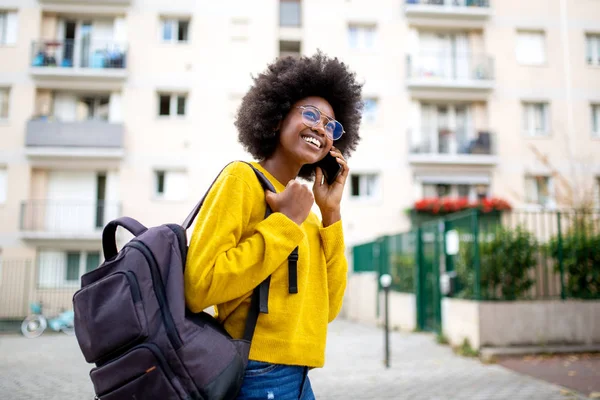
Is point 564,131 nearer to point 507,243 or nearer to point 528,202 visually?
point 528,202

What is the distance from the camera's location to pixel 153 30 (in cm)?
2147

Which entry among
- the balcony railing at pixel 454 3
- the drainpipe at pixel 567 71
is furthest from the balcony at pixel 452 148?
the balcony railing at pixel 454 3

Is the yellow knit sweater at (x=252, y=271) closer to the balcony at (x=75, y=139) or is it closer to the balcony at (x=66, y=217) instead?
the balcony at (x=66, y=217)

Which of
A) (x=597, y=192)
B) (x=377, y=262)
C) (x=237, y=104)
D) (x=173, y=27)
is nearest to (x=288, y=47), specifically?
(x=237, y=104)

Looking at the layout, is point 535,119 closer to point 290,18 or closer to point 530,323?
point 290,18

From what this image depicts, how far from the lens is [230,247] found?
1.69m

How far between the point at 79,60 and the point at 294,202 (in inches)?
869

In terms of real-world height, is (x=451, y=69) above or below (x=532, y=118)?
above

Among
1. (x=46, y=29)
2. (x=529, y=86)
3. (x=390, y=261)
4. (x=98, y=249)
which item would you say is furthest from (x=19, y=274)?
(x=529, y=86)

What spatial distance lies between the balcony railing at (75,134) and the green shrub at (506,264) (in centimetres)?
1546

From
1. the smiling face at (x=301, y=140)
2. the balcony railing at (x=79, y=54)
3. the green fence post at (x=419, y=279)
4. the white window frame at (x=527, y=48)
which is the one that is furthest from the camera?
the white window frame at (x=527, y=48)

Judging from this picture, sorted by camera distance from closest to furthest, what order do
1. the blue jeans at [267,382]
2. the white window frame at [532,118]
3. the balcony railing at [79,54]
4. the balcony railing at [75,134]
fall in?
the blue jeans at [267,382], the balcony railing at [75,134], the balcony railing at [79,54], the white window frame at [532,118]

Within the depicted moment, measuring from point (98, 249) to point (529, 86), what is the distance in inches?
707

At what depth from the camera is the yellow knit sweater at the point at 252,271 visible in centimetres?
164
